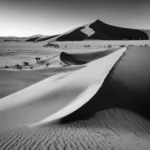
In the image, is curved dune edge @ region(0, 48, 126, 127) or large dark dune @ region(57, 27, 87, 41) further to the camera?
large dark dune @ region(57, 27, 87, 41)

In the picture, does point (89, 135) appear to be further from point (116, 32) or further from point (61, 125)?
point (116, 32)

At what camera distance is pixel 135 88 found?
11.1 metres

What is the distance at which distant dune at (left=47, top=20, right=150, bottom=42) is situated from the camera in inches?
4493

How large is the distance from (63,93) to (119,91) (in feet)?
8.99

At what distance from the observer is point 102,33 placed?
12738cm

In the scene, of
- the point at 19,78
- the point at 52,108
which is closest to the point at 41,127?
the point at 52,108

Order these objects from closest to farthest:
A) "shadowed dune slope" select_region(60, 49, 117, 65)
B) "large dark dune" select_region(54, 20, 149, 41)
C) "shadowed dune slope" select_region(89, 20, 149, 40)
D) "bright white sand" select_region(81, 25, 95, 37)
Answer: "shadowed dune slope" select_region(60, 49, 117, 65)
"large dark dune" select_region(54, 20, 149, 41)
"bright white sand" select_region(81, 25, 95, 37)
"shadowed dune slope" select_region(89, 20, 149, 40)

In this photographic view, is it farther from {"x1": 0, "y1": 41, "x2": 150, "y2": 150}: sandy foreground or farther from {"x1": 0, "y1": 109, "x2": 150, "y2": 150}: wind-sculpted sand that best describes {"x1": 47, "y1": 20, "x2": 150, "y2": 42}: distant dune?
{"x1": 0, "y1": 109, "x2": 150, "y2": 150}: wind-sculpted sand

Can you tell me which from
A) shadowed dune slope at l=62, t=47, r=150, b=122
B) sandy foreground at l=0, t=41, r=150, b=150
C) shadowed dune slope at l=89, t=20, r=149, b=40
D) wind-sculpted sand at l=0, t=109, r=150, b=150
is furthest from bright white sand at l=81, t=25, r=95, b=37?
wind-sculpted sand at l=0, t=109, r=150, b=150

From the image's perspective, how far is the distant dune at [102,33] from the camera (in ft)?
374

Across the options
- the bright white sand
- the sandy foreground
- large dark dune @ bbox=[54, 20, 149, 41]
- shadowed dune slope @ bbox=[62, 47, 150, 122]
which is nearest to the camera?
the sandy foreground

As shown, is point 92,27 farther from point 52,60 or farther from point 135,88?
point 135,88

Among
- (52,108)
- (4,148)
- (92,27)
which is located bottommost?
(52,108)

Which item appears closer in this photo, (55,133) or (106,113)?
(55,133)
